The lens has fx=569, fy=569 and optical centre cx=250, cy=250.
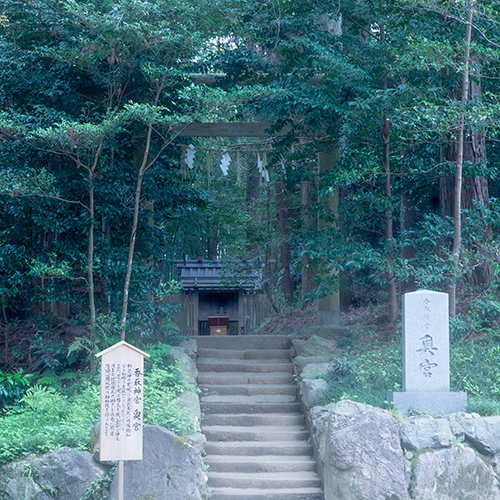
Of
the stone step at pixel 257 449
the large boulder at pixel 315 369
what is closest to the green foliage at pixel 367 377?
the large boulder at pixel 315 369

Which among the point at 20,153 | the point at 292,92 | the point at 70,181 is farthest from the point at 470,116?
the point at 20,153

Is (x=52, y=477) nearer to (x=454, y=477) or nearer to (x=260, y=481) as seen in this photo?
(x=260, y=481)

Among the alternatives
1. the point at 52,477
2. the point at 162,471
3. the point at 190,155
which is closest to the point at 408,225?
the point at 190,155

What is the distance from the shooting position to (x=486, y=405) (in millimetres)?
6637

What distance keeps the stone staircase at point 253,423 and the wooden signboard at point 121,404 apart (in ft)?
5.51

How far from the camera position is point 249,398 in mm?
8438

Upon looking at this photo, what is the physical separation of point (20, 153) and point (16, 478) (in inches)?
195

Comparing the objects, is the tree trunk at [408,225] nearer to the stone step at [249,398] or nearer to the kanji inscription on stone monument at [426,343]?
the stone step at [249,398]

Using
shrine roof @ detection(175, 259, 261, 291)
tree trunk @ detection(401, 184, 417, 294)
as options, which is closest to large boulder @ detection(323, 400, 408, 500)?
tree trunk @ detection(401, 184, 417, 294)

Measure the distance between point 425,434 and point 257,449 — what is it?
2197mm

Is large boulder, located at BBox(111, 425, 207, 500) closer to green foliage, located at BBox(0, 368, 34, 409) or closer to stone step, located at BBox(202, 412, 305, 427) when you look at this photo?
stone step, located at BBox(202, 412, 305, 427)

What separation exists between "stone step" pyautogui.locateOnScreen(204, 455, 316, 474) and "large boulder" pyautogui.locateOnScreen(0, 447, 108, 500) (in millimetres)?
1609

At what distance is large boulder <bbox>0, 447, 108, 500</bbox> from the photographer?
19.1 ft

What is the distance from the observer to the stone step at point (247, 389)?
8.57 m
